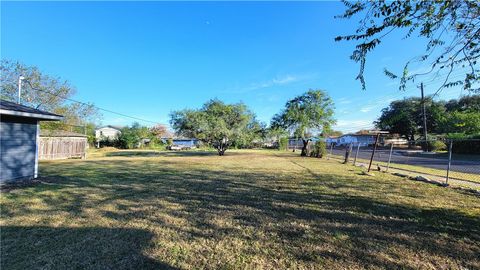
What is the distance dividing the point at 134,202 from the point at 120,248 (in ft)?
7.24

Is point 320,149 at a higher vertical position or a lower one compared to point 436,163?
higher

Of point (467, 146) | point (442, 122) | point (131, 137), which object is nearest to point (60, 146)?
point (131, 137)

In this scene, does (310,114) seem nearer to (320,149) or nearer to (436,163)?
(320,149)

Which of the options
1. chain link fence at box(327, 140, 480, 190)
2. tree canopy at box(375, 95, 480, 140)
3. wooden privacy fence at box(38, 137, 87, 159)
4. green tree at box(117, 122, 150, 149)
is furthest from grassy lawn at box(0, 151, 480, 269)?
green tree at box(117, 122, 150, 149)

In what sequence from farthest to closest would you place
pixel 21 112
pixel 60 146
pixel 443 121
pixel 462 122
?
pixel 443 121 < pixel 462 122 < pixel 60 146 < pixel 21 112

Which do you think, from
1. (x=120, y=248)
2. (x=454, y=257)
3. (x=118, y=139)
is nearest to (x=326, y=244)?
(x=454, y=257)

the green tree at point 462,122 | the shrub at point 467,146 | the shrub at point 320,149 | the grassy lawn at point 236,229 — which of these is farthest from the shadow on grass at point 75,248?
the shrub at point 467,146

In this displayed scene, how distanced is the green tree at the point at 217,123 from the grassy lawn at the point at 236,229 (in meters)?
14.6

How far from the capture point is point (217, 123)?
20203 mm

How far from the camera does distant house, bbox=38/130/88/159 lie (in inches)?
632

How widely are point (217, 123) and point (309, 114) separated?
8807 millimetres

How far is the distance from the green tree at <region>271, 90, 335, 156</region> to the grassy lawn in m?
15.9

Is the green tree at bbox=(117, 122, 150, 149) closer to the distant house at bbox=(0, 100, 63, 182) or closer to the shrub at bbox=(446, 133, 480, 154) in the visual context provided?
the distant house at bbox=(0, 100, 63, 182)

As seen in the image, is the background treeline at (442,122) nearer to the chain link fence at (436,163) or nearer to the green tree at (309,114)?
the chain link fence at (436,163)
